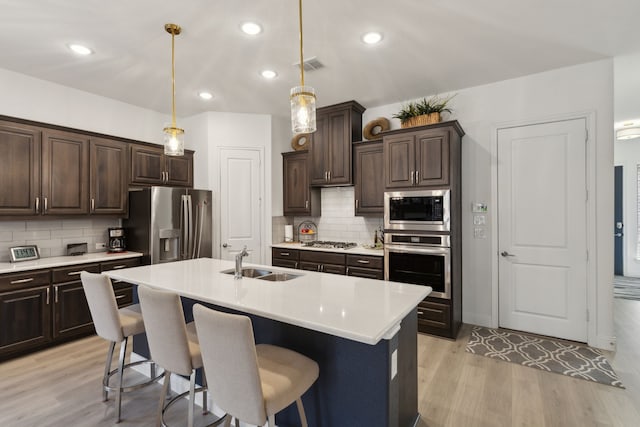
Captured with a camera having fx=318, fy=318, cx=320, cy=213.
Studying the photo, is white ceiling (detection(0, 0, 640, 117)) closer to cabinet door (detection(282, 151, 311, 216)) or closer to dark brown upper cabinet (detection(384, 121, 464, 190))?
dark brown upper cabinet (detection(384, 121, 464, 190))

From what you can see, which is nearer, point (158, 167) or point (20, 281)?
point (20, 281)

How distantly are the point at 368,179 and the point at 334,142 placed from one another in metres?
0.74

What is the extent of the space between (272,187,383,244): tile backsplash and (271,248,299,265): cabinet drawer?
0.23 meters

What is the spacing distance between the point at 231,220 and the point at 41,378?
2.67 metres

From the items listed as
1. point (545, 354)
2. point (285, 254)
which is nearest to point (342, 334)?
point (545, 354)

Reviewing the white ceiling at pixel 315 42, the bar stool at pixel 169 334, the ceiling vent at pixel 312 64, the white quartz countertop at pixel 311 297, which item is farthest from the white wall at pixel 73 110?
the bar stool at pixel 169 334

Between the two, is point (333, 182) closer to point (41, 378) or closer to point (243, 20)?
point (243, 20)

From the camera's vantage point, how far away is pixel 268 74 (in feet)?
11.5

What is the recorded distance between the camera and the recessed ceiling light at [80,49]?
2.91 meters

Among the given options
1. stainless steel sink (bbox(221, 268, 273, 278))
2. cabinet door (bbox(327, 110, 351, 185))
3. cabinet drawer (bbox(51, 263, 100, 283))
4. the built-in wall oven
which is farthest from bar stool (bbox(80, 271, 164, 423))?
cabinet door (bbox(327, 110, 351, 185))

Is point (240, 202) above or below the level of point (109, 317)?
above

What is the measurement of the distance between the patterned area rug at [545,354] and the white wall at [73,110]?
506 centimetres

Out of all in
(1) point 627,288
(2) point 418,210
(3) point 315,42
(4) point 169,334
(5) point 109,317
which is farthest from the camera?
(1) point 627,288

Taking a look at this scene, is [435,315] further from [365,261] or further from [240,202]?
[240,202]
